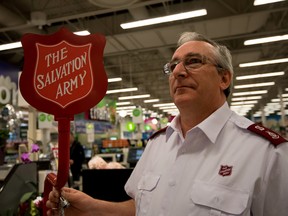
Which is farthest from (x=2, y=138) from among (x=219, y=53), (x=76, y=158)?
(x=76, y=158)

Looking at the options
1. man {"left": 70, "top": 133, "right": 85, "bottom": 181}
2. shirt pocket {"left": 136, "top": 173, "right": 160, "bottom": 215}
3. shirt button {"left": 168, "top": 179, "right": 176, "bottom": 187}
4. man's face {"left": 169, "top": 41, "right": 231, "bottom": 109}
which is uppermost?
man's face {"left": 169, "top": 41, "right": 231, "bottom": 109}

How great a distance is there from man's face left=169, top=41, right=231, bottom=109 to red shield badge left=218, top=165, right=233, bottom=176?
0.30 meters

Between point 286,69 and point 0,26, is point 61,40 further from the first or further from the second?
point 286,69

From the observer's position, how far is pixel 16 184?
99.5 inches

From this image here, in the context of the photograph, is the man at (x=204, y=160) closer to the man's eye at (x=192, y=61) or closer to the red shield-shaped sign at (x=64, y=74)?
the man's eye at (x=192, y=61)

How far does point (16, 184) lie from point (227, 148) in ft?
6.22

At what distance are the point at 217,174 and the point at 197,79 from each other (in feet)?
1.35

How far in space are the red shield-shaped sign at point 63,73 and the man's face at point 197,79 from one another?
13.2 inches

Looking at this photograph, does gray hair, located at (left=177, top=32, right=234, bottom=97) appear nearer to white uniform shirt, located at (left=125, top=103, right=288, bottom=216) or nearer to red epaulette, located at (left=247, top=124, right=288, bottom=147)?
white uniform shirt, located at (left=125, top=103, right=288, bottom=216)

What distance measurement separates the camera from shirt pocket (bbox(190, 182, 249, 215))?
109cm

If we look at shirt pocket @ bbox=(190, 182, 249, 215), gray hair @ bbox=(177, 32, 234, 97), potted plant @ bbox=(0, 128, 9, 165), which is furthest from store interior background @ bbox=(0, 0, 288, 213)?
shirt pocket @ bbox=(190, 182, 249, 215)

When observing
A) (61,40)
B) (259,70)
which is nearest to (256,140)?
(61,40)

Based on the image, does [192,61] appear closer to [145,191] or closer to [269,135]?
[269,135]

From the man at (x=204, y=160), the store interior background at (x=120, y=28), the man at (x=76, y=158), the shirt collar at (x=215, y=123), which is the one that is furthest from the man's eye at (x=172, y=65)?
the man at (x=76, y=158)
